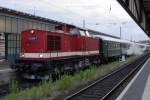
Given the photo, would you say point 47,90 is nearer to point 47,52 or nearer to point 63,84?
point 63,84

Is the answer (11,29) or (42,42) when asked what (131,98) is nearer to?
(42,42)

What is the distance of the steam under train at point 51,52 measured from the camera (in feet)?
66.2

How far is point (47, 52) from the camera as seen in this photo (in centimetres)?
2058

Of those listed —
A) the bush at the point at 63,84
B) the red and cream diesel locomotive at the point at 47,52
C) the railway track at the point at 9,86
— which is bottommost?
the railway track at the point at 9,86

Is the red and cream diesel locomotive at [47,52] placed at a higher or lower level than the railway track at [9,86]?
higher

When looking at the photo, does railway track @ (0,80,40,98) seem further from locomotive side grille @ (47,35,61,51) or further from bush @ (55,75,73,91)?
locomotive side grille @ (47,35,61,51)

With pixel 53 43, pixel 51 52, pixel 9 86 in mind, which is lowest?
pixel 9 86

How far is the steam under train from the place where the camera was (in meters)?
20.2

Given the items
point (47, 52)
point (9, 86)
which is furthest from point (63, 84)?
point (47, 52)

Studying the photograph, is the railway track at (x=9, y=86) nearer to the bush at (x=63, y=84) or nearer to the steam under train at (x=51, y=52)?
the steam under train at (x=51, y=52)

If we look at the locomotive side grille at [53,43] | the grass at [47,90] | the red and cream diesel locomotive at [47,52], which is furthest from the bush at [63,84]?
the locomotive side grille at [53,43]

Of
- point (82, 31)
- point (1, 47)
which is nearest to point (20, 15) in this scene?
point (1, 47)

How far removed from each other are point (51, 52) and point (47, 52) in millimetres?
471

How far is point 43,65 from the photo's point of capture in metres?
20.0
